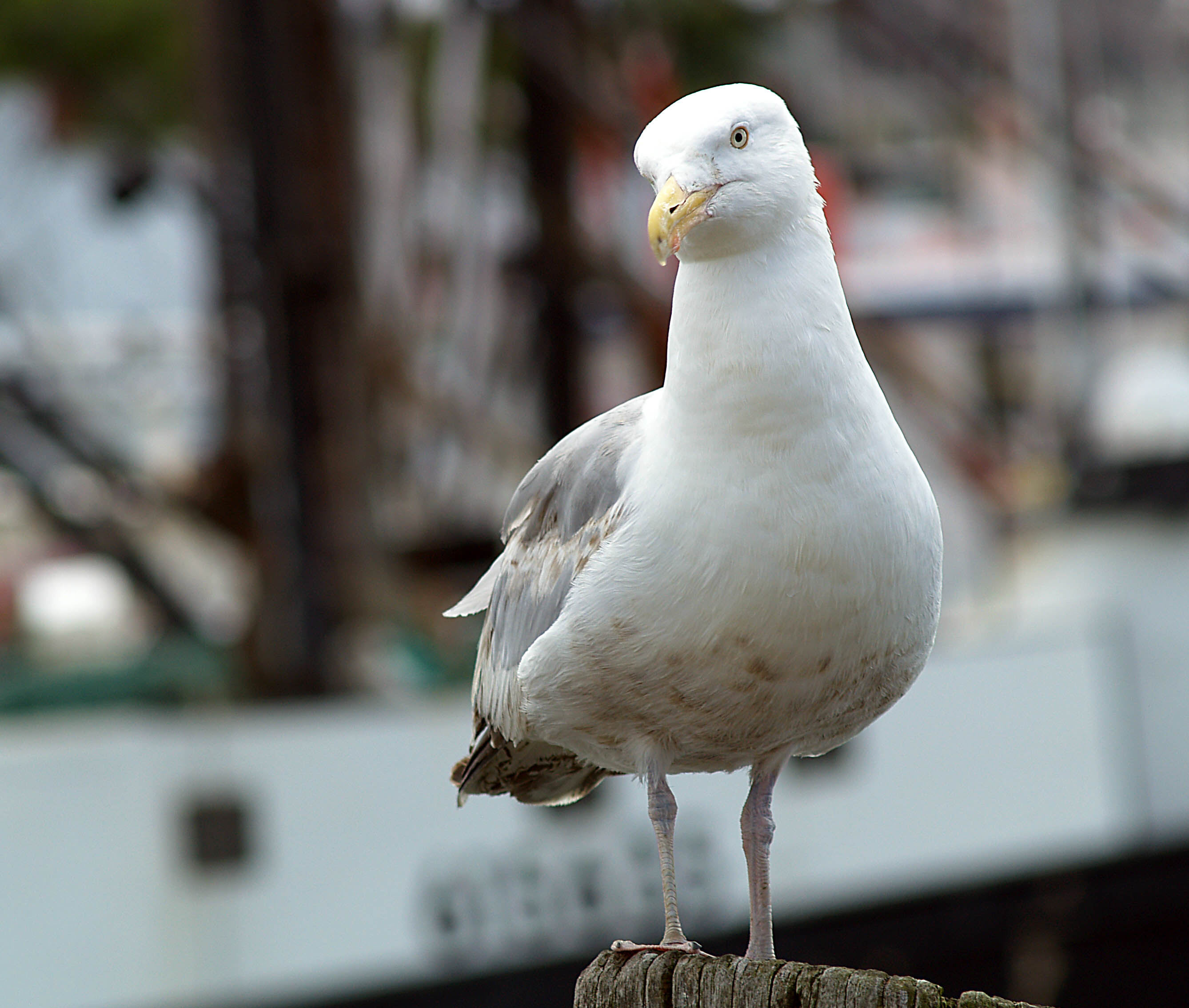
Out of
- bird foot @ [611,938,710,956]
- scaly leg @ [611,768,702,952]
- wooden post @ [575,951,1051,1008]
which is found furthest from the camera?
scaly leg @ [611,768,702,952]

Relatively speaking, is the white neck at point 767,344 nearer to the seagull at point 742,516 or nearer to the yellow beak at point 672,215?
the seagull at point 742,516

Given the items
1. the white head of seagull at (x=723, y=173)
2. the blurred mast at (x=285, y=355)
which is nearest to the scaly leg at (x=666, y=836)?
the white head of seagull at (x=723, y=173)

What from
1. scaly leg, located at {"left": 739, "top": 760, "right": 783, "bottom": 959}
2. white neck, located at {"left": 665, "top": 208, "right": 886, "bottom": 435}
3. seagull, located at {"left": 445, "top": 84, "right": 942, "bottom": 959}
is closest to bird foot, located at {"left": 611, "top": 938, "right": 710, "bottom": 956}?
seagull, located at {"left": 445, "top": 84, "right": 942, "bottom": 959}

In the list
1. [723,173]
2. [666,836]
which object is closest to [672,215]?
[723,173]

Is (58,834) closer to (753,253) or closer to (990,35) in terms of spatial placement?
(753,253)

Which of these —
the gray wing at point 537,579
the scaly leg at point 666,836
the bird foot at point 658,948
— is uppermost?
the gray wing at point 537,579

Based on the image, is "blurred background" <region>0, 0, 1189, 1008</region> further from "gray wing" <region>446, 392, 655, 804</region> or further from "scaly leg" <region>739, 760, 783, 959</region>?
"scaly leg" <region>739, 760, 783, 959</region>

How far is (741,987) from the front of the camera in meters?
2.24

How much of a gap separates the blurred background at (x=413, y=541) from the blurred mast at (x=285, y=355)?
18 millimetres

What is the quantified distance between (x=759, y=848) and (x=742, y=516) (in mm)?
689

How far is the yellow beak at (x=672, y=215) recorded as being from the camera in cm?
229

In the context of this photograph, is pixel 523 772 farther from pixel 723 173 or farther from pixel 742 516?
pixel 723 173

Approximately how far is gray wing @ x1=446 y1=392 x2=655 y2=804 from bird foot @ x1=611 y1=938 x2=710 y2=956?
0.41m

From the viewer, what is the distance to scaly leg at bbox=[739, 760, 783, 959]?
2.67m
